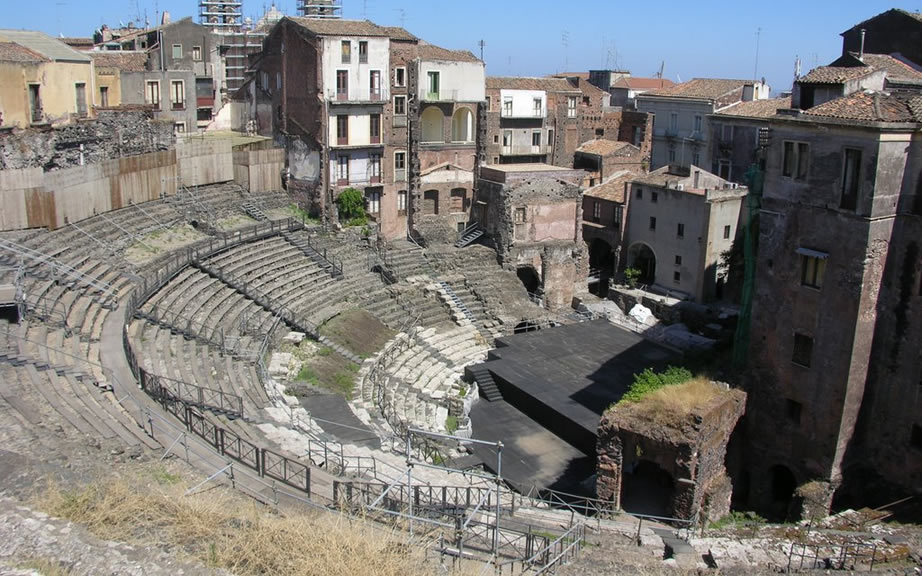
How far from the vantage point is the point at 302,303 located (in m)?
30.6

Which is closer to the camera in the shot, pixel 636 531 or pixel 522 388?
pixel 636 531

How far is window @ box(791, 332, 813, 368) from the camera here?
73.7 feet

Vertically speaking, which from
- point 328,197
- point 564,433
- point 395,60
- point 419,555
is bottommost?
point 564,433

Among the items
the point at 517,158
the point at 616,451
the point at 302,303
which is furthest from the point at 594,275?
the point at 616,451

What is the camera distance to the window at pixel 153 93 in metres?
40.2

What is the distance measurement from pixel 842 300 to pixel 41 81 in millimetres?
26388

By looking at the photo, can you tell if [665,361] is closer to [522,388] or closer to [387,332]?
[522,388]

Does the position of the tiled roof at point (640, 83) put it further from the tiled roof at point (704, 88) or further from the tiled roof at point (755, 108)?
the tiled roof at point (755, 108)

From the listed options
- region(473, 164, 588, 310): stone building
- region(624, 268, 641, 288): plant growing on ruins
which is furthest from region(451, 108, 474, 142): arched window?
region(624, 268, 641, 288): plant growing on ruins

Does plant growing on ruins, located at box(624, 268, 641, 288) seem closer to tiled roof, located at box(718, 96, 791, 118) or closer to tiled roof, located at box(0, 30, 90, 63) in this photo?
tiled roof, located at box(718, 96, 791, 118)

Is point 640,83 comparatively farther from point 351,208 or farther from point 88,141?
point 88,141

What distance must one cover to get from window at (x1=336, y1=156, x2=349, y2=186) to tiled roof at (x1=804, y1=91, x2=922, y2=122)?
2202cm

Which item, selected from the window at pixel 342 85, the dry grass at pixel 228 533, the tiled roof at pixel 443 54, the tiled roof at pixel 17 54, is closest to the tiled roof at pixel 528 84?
the tiled roof at pixel 443 54

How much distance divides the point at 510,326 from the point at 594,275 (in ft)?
32.0
